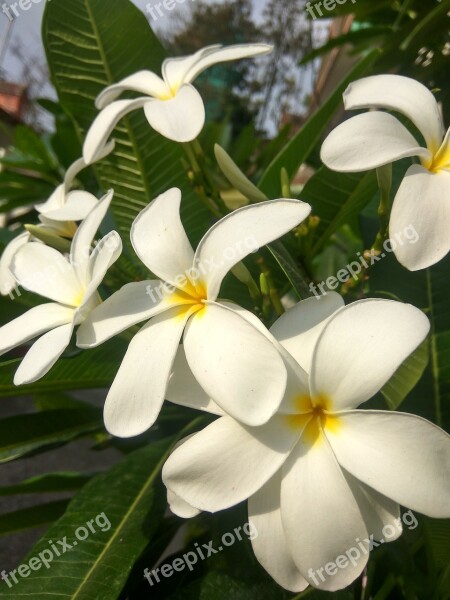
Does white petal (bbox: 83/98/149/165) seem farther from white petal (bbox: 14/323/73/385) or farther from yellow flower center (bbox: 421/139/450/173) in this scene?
yellow flower center (bbox: 421/139/450/173)

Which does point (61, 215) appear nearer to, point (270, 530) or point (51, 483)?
point (270, 530)

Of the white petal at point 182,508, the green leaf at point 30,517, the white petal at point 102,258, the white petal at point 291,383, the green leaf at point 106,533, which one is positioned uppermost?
the white petal at point 102,258

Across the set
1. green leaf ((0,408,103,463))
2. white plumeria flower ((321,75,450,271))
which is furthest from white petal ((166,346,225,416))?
green leaf ((0,408,103,463))

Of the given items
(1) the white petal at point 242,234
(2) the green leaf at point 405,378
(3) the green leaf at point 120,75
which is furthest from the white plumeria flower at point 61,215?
(2) the green leaf at point 405,378

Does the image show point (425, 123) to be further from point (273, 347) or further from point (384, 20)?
point (384, 20)

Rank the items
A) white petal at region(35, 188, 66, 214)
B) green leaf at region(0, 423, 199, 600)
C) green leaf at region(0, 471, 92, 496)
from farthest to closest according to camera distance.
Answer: green leaf at region(0, 471, 92, 496) < white petal at region(35, 188, 66, 214) < green leaf at region(0, 423, 199, 600)

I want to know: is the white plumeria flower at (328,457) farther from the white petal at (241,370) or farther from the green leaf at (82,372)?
the green leaf at (82,372)
